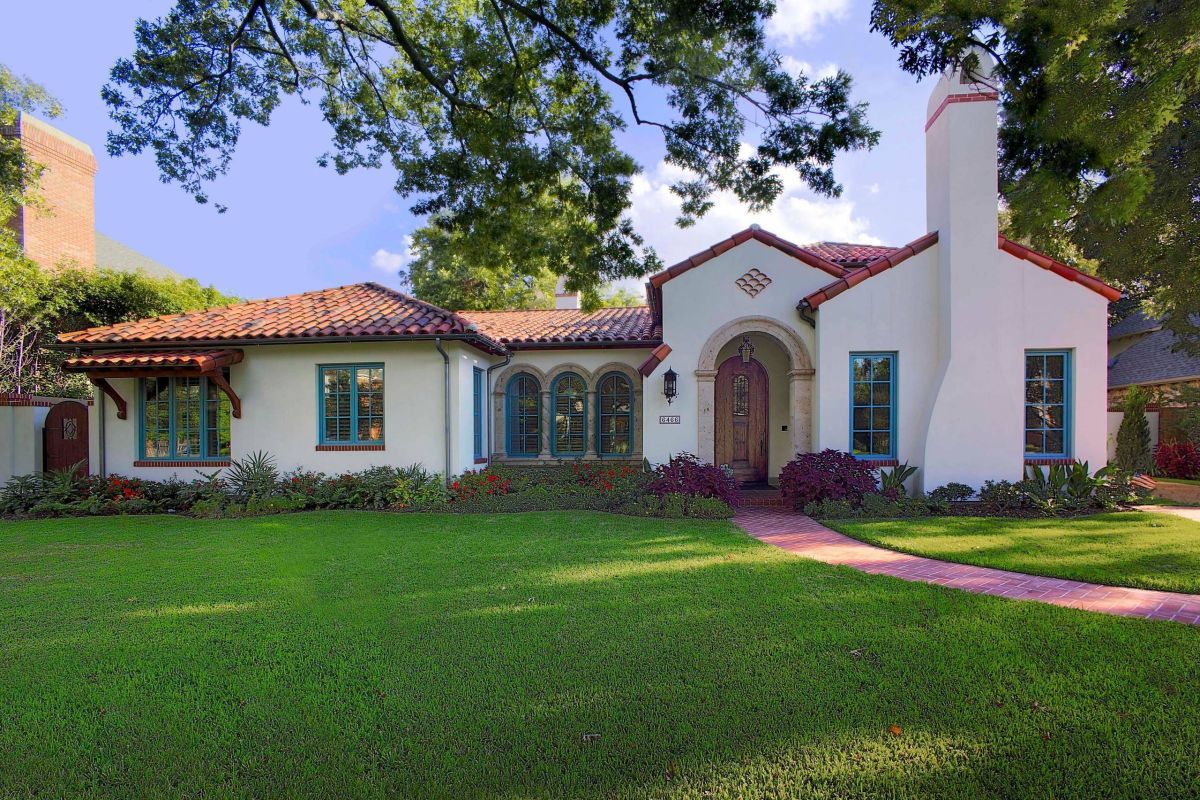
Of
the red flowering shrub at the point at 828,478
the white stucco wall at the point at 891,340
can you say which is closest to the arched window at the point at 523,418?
the red flowering shrub at the point at 828,478

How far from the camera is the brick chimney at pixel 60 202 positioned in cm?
2066

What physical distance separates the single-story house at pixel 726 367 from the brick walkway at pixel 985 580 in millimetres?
3531

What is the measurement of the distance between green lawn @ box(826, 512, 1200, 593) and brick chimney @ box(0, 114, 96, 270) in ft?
86.6

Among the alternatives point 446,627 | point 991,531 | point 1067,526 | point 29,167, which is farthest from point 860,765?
point 29,167

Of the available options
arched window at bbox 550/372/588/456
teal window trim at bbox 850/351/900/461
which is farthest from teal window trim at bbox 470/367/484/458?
teal window trim at bbox 850/351/900/461

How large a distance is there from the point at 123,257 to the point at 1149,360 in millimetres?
49148

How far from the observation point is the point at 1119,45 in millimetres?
4266

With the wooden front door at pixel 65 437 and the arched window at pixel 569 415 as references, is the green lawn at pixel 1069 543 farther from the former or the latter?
the wooden front door at pixel 65 437

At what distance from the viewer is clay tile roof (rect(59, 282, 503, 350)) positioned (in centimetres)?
1134

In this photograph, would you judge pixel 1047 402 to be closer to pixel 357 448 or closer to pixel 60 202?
pixel 357 448

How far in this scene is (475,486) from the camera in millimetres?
11461

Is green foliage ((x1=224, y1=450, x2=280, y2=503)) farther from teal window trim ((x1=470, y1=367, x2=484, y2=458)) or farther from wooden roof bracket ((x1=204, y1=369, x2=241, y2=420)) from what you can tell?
teal window trim ((x1=470, y1=367, x2=484, y2=458))

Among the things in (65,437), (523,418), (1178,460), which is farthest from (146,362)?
(1178,460)

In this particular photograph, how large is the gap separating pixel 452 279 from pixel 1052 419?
2389cm
